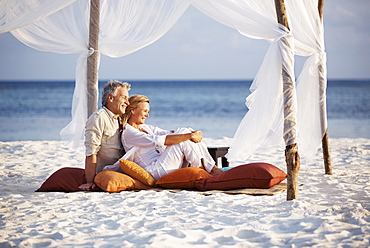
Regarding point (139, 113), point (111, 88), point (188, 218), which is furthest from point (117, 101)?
point (188, 218)

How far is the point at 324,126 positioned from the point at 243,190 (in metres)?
1.11

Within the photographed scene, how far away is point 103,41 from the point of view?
4.88m

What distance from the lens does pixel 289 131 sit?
3584 millimetres

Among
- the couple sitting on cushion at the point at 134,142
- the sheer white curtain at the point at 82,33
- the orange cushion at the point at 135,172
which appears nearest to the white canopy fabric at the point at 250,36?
the sheer white curtain at the point at 82,33

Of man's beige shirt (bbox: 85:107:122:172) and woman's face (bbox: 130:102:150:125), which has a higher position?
woman's face (bbox: 130:102:150:125)

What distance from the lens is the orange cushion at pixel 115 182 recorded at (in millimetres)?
3969

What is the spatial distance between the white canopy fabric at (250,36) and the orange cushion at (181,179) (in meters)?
0.42

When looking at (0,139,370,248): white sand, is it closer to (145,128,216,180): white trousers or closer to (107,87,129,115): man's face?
(145,128,216,180): white trousers

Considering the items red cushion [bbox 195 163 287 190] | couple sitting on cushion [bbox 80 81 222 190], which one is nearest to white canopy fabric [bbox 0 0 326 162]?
red cushion [bbox 195 163 287 190]

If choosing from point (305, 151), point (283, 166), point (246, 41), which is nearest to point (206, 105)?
point (246, 41)

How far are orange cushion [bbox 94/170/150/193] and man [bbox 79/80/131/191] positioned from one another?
4.2 inches

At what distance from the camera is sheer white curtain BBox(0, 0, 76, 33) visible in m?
4.25

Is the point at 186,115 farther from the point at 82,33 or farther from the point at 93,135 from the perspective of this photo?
the point at 93,135

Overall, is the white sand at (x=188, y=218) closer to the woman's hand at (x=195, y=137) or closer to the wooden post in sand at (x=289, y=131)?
the wooden post in sand at (x=289, y=131)
